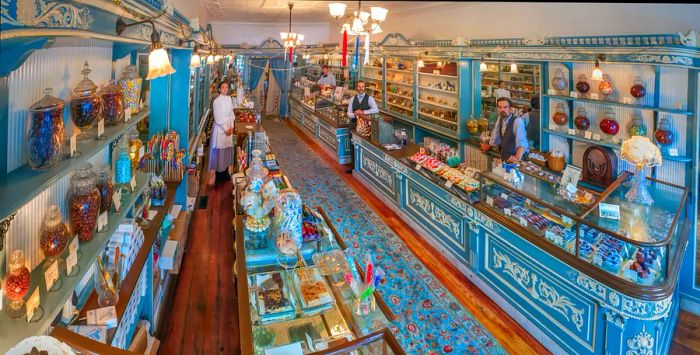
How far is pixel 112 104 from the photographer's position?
7.75 feet

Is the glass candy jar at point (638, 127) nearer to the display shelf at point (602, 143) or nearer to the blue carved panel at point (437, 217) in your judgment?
the display shelf at point (602, 143)

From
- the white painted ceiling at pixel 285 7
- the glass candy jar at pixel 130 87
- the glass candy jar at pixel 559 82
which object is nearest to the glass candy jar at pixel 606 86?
the glass candy jar at pixel 559 82

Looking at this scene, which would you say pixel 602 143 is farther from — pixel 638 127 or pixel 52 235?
pixel 52 235

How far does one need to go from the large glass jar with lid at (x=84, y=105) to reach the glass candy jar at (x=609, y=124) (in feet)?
15.2

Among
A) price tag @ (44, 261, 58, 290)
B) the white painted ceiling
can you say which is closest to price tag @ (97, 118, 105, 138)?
price tag @ (44, 261, 58, 290)

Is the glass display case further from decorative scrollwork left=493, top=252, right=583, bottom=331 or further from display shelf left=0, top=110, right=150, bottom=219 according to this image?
display shelf left=0, top=110, right=150, bottom=219

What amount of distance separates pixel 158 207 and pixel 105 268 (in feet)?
4.94

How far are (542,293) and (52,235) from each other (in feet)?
10.6

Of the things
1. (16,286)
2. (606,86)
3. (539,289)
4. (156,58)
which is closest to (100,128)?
(156,58)

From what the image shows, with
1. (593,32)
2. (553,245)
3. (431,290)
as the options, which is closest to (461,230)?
(431,290)

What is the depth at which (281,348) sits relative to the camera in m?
2.15

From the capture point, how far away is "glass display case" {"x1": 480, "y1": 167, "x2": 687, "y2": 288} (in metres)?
2.80

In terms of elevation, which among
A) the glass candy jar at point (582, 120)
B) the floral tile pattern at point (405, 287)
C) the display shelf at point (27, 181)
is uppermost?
the glass candy jar at point (582, 120)

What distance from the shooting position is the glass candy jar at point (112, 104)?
2328mm
